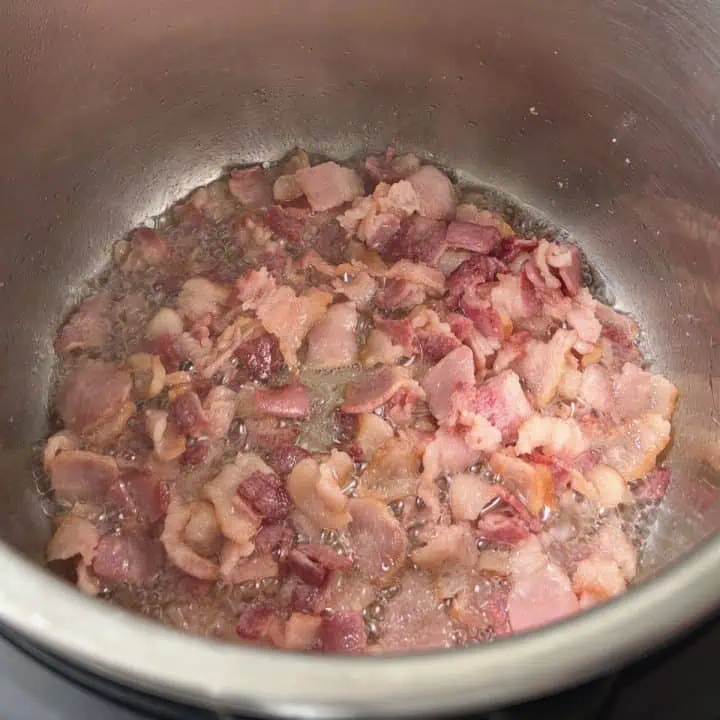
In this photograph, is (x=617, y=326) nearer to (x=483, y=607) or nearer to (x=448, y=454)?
(x=448, y=454)

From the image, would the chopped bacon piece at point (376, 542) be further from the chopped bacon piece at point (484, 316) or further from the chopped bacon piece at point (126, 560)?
the chopped bacon piece at point (484, 316)

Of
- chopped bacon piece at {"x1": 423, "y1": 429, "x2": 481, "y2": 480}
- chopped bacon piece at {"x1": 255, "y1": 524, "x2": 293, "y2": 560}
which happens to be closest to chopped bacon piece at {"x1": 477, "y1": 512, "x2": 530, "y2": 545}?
chopped bacon piece at {"x1": 423, "y1": 429, "x2": 481, "y2": 480}

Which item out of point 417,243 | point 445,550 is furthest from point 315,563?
point 417,243

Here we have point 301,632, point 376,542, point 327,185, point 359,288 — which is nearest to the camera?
point 301,632

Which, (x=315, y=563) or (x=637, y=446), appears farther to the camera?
(x=637, y=446)

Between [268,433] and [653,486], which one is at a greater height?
[653,486]

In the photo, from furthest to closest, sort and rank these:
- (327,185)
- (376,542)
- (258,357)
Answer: (327,185), (258,357), (376,542)

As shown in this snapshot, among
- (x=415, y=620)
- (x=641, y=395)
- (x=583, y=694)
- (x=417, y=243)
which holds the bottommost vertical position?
(x=415, y=620)
